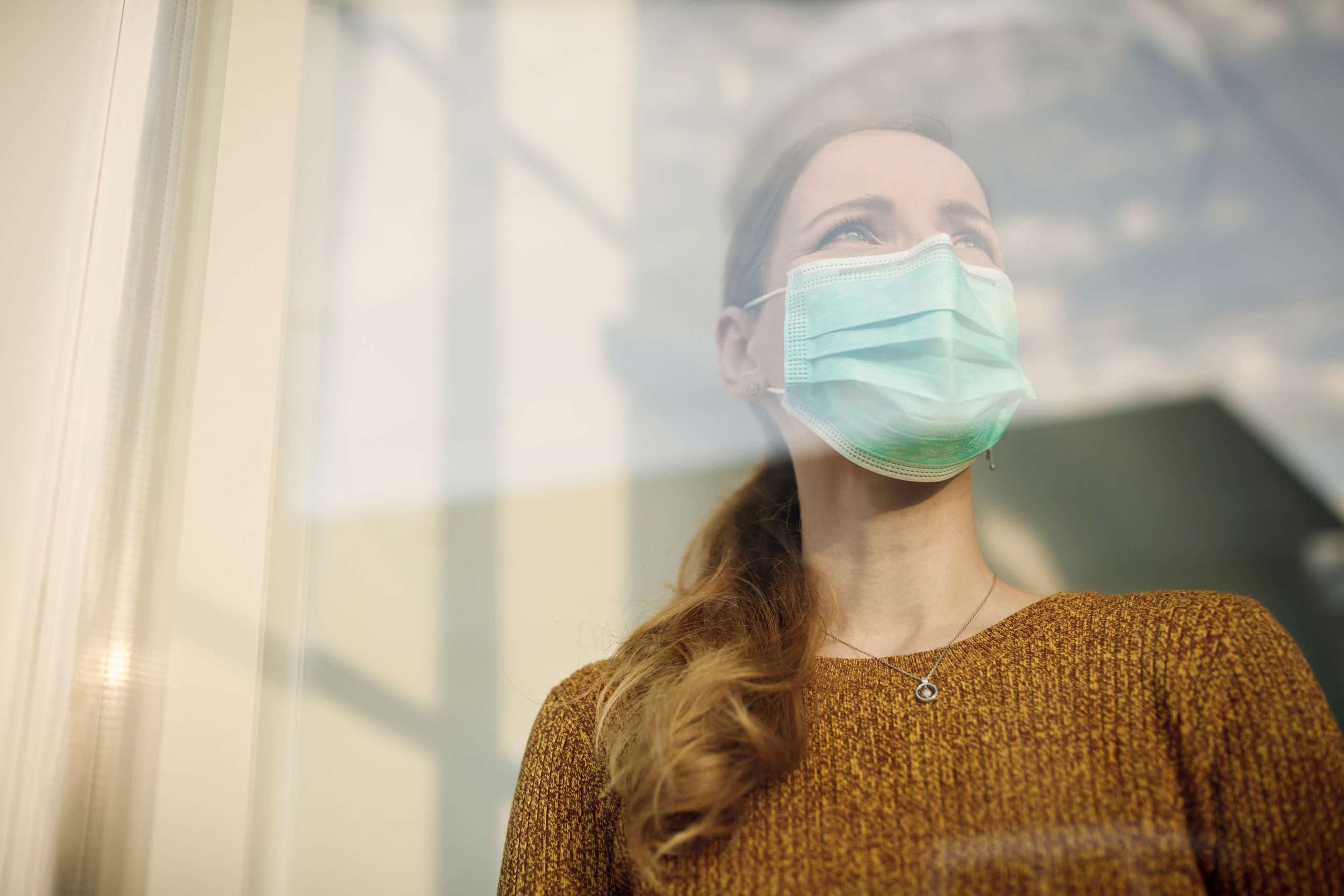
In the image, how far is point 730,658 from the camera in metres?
0.88

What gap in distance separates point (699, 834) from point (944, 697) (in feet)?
0.80

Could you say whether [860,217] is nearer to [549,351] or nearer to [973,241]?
[973,241]

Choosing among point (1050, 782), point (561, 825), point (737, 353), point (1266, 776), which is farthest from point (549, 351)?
point (1266, 776)

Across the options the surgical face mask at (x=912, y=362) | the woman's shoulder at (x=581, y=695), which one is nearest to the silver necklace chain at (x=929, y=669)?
the surgical face mask at (x=912, y=362)

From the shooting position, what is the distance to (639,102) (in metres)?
1.41

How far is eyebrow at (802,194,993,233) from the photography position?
0.96 metres

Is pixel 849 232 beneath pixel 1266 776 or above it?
above

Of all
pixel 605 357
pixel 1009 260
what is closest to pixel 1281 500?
pixel 1009 260

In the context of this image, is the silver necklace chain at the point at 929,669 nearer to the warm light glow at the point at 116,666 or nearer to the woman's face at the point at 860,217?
the woman's face at the point at 860,217

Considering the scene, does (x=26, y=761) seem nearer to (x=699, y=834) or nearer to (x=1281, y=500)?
(x=699, y=834)

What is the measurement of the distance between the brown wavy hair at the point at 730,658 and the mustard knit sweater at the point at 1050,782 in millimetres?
32

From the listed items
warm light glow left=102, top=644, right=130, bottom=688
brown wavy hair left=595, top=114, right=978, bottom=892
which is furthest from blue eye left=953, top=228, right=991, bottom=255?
warm light glow left=102, top=644, right=130, bottom=688

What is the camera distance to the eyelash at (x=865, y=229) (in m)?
0.96

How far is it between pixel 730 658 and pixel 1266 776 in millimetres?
432
